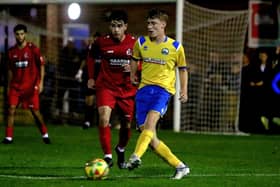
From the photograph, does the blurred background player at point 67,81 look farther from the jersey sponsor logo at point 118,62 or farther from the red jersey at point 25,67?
the jersey sponsor logo at point 118,62

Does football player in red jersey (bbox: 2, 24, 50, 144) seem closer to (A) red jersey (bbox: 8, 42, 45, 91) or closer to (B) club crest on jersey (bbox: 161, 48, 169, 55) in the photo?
(A) red jersey (bbox: 8, 42, 45, 91)

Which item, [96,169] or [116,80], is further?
[116,80]

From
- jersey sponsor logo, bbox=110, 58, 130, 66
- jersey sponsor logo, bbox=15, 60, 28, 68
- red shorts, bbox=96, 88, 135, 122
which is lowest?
red shorts, bbox=96, 88, 135, 122

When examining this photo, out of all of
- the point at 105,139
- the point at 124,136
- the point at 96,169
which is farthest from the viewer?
the point at 124,136

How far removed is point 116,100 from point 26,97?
5360 mm

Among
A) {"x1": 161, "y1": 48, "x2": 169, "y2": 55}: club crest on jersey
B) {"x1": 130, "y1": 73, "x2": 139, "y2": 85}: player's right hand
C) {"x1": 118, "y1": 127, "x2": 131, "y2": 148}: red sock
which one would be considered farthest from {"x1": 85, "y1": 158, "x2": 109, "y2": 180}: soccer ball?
{"x1": 118, "y1": 127, "x2": 131, "y2": 148}: red sock

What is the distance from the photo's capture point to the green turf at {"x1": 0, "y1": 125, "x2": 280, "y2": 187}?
36.7ft

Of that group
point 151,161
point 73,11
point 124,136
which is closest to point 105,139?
point 124,136

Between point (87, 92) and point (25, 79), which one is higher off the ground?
point (25, 79)

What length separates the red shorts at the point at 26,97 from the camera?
17641 millimetres

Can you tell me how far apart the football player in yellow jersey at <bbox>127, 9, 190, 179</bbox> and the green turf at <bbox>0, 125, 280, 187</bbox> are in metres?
0.45

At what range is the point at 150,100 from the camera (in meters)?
11.3

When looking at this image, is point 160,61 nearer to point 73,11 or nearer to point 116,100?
point 116,100

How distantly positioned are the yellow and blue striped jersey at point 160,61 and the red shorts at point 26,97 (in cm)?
648
